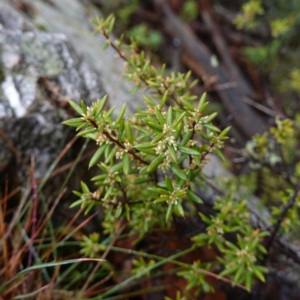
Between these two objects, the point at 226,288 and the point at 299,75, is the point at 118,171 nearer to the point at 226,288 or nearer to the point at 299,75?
the point at 226,288

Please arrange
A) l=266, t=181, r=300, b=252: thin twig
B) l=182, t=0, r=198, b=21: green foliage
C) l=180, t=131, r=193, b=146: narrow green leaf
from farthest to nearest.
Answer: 1. l=182, t=0, r=198, b=21: green foliage
2. l=266, t=181, r=300, b=252: thin twig
3. l=180, t=131, r=193, b=146: narrow green leaf

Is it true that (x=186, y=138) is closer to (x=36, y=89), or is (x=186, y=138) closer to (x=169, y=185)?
(x=169, y=185)

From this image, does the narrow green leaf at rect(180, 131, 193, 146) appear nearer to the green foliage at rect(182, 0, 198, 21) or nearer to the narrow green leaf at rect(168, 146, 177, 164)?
the narrow green leaf at rect(168, 146, 177, 164)

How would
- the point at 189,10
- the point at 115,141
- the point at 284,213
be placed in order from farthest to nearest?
the point at 189,10 < the point at 284,213 < the point at 115,141

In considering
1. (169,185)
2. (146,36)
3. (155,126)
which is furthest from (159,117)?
(146,36)

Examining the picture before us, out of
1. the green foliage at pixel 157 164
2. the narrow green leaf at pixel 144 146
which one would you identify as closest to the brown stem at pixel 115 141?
the green foliage at pixel 157 164

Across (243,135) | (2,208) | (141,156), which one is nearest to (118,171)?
(141,156)

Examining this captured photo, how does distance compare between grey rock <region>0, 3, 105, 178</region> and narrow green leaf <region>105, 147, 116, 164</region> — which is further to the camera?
grey rock <region>0, 3, 105, 178</region>

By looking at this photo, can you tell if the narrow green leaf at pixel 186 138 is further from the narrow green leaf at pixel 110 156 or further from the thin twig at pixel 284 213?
the thin twig at pixel 284 213

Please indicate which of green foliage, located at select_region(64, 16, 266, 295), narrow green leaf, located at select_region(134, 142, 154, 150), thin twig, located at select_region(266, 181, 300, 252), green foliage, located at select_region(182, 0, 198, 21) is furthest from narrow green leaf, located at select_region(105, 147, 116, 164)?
green foliage, located at select_region(182, 0, 198, 21)
